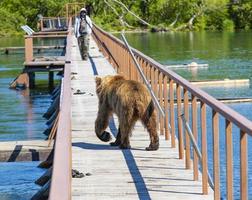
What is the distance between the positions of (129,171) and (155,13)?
353ft

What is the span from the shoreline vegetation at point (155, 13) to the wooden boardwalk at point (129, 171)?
319 feet

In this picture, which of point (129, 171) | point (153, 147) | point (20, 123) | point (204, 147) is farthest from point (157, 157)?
point (20, 123)

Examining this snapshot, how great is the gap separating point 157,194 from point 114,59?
15.8 metres

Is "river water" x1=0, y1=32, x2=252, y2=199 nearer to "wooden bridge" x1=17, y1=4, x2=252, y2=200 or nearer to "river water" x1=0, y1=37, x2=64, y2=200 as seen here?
"river water" x1=0, y1=37, x2=64, y2=200

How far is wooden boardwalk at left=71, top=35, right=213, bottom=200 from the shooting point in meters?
8.05

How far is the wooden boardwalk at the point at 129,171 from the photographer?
26.4 ft

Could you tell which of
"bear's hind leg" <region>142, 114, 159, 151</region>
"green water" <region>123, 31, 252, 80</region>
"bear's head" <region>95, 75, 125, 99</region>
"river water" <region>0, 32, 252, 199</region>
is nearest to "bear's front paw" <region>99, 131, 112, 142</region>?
"bear's head" <region>95, 75, 125, 99</region>

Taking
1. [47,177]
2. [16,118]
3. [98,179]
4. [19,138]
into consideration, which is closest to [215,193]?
[98,179]

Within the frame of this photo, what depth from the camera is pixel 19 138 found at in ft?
74.8

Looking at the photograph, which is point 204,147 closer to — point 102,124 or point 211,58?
point 102,124

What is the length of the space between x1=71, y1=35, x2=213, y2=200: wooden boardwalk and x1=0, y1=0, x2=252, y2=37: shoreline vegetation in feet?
319

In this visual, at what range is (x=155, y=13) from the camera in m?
116

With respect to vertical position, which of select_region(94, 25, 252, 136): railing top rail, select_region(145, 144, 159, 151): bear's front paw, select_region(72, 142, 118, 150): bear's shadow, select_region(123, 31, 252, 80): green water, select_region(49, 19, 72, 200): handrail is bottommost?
select_region(123, 31, 252, 80): green water

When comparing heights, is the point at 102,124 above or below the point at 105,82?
below
